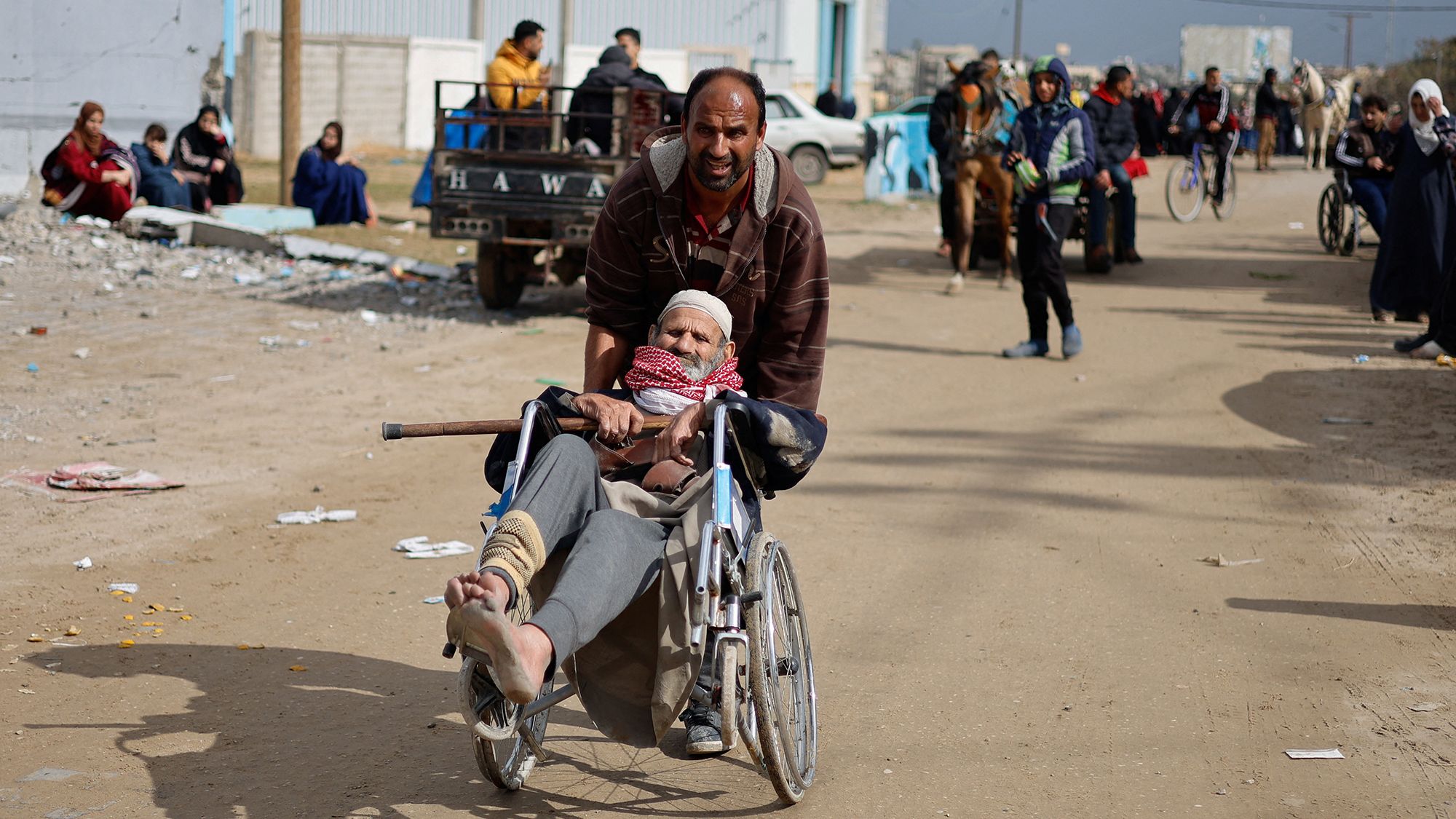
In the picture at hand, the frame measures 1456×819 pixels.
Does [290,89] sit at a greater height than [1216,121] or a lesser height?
lesser

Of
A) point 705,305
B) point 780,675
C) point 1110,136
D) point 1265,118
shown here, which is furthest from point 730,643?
point 1265,118

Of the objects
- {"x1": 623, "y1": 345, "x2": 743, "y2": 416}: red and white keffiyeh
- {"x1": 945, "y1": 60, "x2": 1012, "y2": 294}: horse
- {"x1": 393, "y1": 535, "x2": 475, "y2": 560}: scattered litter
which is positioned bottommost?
{"x1": 393, "y1": 535, "x2": 475, "y2": 560}: scattered litter

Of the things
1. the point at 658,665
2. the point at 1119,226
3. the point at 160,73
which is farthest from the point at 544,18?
the point at 658,665

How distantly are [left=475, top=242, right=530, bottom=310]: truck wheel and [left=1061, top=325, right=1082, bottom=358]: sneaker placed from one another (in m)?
4.62

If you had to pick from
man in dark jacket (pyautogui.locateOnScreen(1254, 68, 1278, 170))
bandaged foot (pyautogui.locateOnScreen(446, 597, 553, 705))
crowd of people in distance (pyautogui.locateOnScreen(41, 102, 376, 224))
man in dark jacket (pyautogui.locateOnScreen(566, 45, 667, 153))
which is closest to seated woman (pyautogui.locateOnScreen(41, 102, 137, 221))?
crowd of people in distance (pyautogui.locateOnScreen(41, 102, 376, 224))

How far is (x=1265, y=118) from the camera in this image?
3139cm

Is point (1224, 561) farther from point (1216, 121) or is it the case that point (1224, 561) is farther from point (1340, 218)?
point (1216, 121)

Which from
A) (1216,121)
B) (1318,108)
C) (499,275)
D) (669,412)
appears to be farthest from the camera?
(1318,108)

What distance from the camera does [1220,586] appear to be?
5.62 metres

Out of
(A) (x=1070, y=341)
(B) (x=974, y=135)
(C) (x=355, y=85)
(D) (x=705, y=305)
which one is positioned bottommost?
(A) (x=1070, y=341)

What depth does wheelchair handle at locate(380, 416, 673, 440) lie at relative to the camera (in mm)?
3438

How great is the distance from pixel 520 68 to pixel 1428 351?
8.12 m

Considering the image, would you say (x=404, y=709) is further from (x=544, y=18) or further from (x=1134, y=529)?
(x=544, y=18)

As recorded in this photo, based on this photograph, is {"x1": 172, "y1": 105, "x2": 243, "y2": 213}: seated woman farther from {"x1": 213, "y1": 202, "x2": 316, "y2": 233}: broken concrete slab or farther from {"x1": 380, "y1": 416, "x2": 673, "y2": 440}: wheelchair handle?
{"x1": 380, "y1": 416, "x2": 673, "y2": 440}: wheelchair handle
